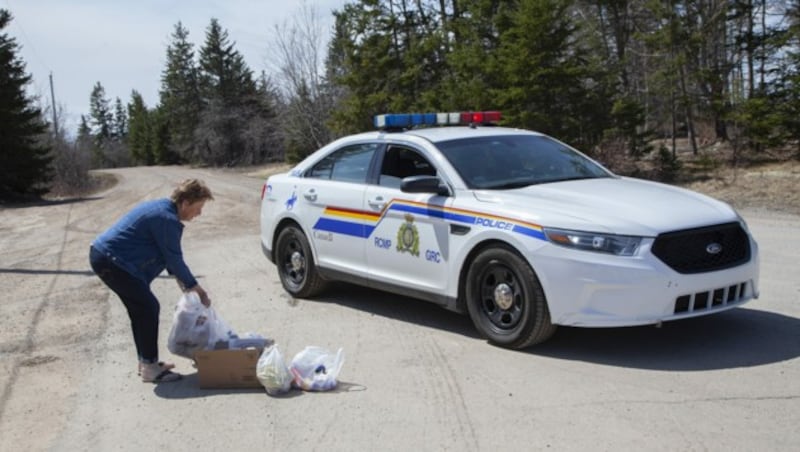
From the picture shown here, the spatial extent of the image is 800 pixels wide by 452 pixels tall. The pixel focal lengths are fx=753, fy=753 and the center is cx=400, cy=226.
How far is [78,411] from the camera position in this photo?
15.8 ft

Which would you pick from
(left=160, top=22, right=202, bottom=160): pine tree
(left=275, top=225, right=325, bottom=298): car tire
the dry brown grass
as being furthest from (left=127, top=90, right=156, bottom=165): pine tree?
(left=275, top=225, right=325, bottom=298): car tire

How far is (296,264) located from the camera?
774 cm

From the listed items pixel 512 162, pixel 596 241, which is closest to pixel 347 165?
pixel 512 162

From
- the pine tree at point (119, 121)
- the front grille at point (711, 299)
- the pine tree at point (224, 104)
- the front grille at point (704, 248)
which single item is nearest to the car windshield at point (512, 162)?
the front grille at point (704, 248)

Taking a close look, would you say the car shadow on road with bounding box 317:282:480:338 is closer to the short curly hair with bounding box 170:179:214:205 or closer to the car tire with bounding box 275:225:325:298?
the car tire with bounding box 275:225:325:298

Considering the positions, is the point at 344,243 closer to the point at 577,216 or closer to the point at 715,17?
the point at 577,216

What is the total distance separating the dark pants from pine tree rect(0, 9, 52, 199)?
26699mm

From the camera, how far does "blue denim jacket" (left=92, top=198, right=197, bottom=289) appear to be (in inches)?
203

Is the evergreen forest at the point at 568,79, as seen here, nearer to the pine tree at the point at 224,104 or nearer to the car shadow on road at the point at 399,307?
the car shadow on road at the point at 399,307

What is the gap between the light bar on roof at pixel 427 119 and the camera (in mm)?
7098

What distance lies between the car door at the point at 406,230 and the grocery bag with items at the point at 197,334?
4.75 feet

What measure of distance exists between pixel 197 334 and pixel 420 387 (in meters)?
1.69

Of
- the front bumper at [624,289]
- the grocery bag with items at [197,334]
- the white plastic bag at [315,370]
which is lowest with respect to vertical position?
the white plastic bag at [315,370]

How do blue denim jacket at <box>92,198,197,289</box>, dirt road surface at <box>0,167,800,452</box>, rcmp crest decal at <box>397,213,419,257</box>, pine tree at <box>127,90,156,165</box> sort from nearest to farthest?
dirt road surface at <box>0,167,800,452</box> < blue denim jacket at <box>92,198,197,289</box> < rcmp crest decal at <box>397,213,419,257</box> < pine tree at <box>127,90,156,165</box>
